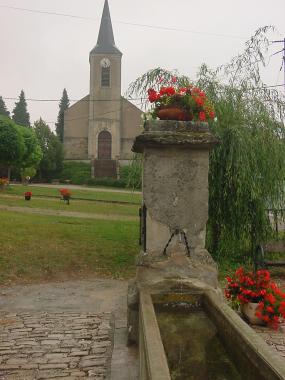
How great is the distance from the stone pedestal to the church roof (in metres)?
54.4

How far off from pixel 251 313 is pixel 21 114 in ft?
252

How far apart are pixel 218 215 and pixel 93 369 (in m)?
6.13

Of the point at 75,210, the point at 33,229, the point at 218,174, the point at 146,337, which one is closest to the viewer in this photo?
the point at 146,337

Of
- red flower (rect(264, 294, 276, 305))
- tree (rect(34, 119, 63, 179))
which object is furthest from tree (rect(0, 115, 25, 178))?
red flower (rect(264, 294, 276, 305))

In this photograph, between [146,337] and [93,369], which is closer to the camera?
[146,337]

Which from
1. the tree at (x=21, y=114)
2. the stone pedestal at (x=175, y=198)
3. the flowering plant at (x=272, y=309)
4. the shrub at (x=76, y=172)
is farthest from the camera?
the tree at (x=21, y=114)

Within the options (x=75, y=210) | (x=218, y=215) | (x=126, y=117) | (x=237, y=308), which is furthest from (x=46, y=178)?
(x=237, y=308)

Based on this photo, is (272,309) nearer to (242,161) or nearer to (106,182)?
(242,161)

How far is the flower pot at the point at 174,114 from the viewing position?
4.99 m

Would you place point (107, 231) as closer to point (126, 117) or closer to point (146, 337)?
point (146, 337)

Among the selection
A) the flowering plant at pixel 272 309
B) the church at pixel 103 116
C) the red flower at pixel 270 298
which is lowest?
the flowering plant at pixel 272 309

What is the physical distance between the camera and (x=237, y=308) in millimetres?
6035

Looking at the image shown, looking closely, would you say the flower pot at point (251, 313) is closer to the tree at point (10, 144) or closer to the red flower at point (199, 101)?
the red flower at point (199, 101)

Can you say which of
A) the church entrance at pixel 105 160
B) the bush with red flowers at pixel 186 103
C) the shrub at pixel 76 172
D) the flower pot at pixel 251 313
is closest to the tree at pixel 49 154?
the shrub at pixel 76 172
